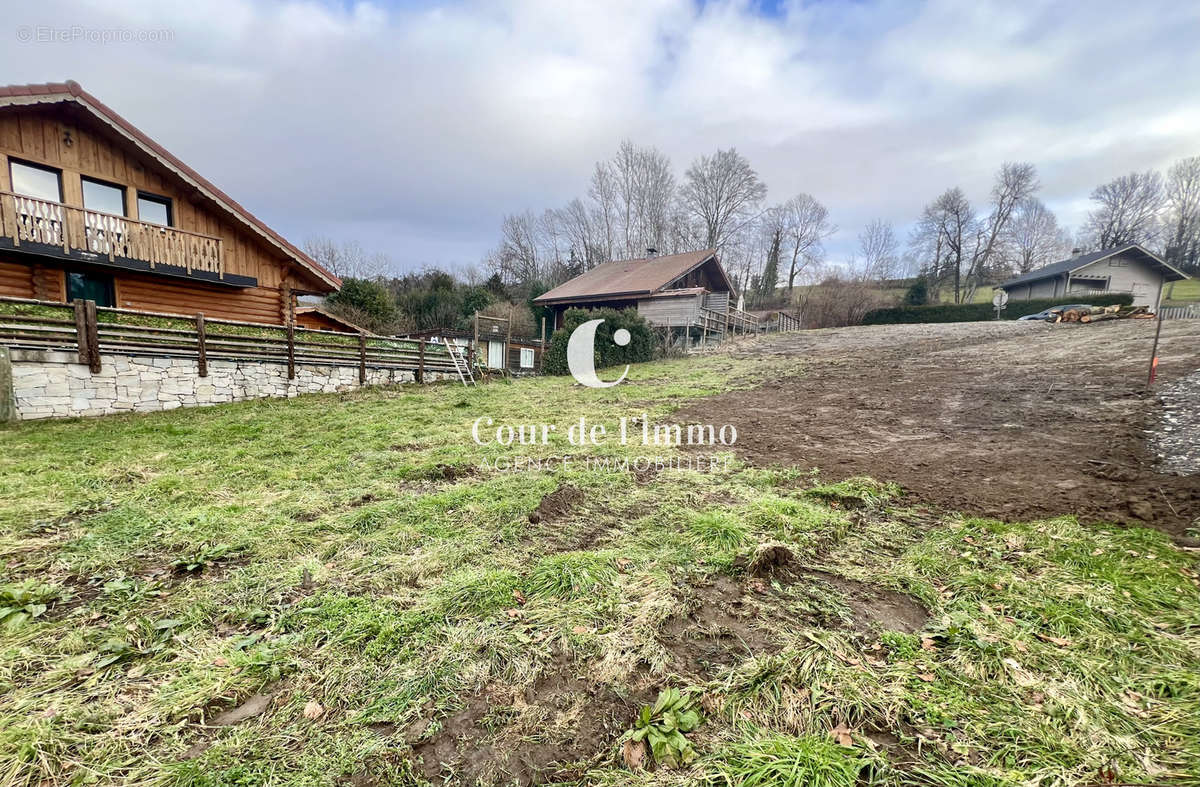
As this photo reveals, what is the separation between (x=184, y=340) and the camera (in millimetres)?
9062

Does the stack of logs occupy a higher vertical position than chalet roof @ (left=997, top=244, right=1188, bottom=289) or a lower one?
lower

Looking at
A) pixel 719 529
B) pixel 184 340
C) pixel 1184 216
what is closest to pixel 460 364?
pixel 184 340

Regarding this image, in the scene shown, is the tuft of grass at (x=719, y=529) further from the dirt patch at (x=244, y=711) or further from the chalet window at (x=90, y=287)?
the chalet window at (x=90, y=287)

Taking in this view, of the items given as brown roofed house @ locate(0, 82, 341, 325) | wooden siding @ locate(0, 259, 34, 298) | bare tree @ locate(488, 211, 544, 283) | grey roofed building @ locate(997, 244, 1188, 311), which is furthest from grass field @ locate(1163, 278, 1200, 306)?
wooden siding @ locate(0, 259, 34, 298)

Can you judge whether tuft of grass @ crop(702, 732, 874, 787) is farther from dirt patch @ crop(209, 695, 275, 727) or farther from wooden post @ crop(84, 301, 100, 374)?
wooden post @ crop(84, 301, 100, 374)

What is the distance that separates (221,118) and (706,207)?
3049 centimetres

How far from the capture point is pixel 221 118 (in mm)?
16516

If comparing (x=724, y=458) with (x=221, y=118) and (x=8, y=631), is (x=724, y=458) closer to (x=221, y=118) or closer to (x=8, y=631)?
(x=8, y=631)

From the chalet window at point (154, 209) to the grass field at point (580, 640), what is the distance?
11925 millimetres

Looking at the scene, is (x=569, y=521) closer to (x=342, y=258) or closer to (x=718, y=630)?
(x=718, y=630)

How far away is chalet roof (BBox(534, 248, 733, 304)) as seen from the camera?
23.1 meters

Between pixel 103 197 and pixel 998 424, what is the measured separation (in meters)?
20.1

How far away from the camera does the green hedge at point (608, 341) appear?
16922mm

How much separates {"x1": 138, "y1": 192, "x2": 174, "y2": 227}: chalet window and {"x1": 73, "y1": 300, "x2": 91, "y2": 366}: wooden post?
5603mm
